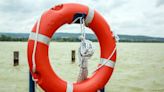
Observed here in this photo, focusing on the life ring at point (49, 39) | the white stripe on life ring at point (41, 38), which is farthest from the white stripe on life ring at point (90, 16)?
the white stripe on life ring at point (41, 38)

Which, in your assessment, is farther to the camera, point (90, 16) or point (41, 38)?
point (90, 16)

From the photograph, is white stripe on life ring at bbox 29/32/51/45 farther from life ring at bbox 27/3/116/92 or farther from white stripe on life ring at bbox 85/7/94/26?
white stripe on life ring at bbox 85/7/94/26

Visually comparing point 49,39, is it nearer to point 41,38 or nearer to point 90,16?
point 41,38

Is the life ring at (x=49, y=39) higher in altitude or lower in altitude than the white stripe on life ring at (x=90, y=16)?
lower

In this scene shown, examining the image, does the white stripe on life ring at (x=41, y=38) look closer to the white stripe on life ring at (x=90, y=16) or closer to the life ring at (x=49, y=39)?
the life ring at (x=49, y=39)

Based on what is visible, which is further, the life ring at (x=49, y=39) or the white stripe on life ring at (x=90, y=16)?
the white stripe on life ring at (x=90, y=16)

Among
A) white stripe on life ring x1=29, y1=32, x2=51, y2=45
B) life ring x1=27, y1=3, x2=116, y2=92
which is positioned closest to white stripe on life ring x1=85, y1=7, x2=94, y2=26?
life ring x1=27, y1=3, x2=116, y2=92

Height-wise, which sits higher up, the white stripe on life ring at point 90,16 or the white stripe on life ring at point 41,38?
the white stripe on life ring at point 90,16

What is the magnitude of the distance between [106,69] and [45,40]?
0.84 m

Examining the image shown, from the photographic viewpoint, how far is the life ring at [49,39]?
3646 millimetres

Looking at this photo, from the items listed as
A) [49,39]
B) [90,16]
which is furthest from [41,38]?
[90,16]

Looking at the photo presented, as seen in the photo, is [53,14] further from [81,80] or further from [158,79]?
[158,79]

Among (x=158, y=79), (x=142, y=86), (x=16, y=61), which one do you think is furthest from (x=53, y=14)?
(x=16, y=61)

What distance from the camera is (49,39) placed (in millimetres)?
3750
